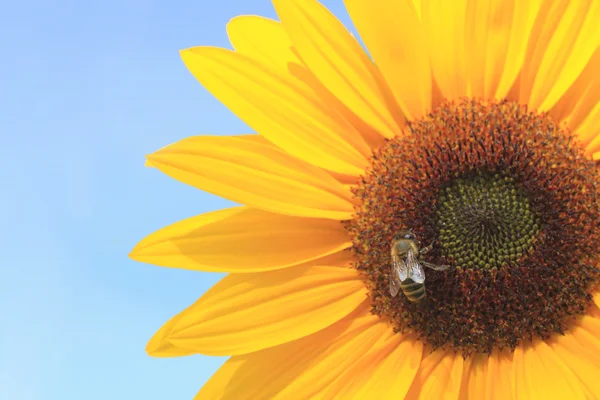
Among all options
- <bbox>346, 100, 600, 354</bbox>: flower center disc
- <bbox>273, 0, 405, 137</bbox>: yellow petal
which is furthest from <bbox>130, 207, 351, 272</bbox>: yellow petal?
<bbox>273, 0, 405, 137</bbox>: yellow petal

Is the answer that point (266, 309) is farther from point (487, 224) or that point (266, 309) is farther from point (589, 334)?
point (589, 334)

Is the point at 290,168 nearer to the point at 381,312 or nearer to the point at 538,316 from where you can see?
the point at 381,312

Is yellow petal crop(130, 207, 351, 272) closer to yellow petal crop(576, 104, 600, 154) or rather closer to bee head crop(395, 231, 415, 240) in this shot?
bee head crop(395, 231, 415, 240)

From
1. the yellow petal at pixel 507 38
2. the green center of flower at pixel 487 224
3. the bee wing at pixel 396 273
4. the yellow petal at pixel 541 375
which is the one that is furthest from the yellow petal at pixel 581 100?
the bee wing at pixel 396 273

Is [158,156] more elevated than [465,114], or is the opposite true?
[158,156]

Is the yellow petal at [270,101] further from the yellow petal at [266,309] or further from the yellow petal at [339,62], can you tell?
the yellow petal at [266,309]

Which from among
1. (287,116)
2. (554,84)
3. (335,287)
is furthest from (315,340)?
(554,84)
